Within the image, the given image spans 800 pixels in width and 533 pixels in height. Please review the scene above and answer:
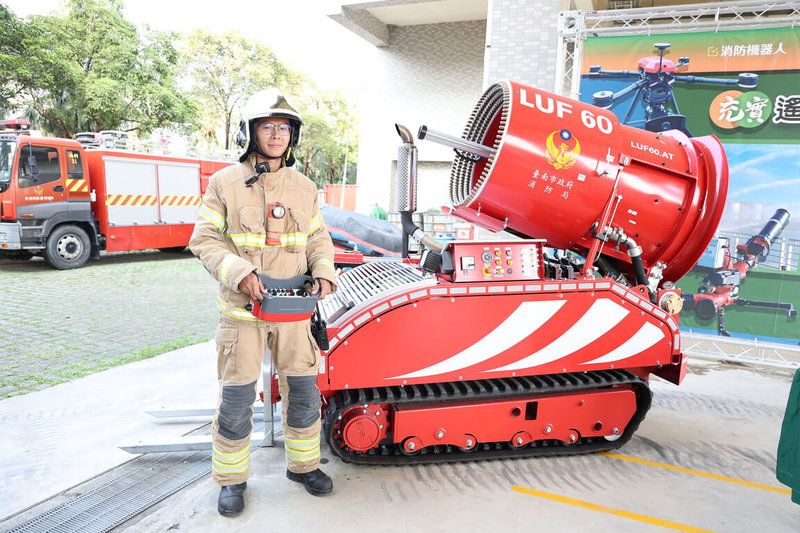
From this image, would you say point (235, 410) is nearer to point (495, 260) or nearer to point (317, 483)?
point (317, 483)

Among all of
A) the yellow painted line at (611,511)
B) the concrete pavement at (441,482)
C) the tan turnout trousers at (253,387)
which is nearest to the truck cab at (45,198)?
the concrete pavement at (441,482)

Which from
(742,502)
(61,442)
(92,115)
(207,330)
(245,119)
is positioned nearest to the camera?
(245,119)

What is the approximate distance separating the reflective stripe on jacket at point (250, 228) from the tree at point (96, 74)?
65.7 feet

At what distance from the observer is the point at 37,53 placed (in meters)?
18.5

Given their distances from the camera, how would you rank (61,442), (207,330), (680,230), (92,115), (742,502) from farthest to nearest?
(92,115), (207,330), (680,230), (61,442), (742,502)

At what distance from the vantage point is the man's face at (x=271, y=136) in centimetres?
278

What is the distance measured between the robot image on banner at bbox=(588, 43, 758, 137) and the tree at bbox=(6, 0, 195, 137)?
19492 mm

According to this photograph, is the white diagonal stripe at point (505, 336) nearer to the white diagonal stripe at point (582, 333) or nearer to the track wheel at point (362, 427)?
the white diagonal stripe at point (582, 333)

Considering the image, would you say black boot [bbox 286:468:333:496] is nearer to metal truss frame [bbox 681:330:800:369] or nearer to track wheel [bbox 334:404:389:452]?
track wheel [bbox 334:404:389:452]

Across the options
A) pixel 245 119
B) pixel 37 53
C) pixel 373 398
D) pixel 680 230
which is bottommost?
pixel 373 398

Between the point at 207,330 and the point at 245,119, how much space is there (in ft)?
14.1

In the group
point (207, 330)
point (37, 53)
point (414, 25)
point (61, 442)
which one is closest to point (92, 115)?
point (37, 53)

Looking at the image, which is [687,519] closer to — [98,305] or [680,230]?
[680,230]

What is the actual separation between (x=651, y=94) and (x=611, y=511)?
206 inches
